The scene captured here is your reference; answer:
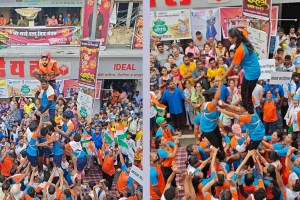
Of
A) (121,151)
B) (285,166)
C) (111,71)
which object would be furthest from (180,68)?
(111,71)

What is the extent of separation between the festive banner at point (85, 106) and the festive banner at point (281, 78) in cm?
289

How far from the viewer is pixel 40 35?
18578mm

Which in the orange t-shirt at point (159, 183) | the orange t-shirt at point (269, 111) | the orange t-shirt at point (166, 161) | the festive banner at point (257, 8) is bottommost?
the orange t-shirt at point (159, 183)

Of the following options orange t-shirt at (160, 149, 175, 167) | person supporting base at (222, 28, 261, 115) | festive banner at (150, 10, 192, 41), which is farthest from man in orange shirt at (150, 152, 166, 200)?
festive banner at (150, 10, 192, 41)

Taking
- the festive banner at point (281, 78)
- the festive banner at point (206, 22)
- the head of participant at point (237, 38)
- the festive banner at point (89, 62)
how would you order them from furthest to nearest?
the festive banner at point (206, 22), the festive banner at point (89, 62), the festive banner at point (281, 78), the head of participant at point (237, 38)

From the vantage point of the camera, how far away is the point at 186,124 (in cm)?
1195

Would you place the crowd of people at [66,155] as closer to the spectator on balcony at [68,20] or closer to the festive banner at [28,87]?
the festive banner at [28,87]

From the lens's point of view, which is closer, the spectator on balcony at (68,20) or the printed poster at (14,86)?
the printed poster at (14,86)

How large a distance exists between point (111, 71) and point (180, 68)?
494 centimetres

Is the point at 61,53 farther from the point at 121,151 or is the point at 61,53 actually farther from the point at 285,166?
the point at 285,166

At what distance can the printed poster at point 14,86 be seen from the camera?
17.0 meters

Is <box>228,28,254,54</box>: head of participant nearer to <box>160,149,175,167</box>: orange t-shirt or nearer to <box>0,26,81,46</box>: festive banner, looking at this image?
<box>160,149,175,167</box>: orange t-shirt

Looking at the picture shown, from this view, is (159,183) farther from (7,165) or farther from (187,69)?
(7,165)

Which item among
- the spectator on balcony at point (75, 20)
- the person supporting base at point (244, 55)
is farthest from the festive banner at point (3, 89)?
the person supporting base at point (244, 55)
